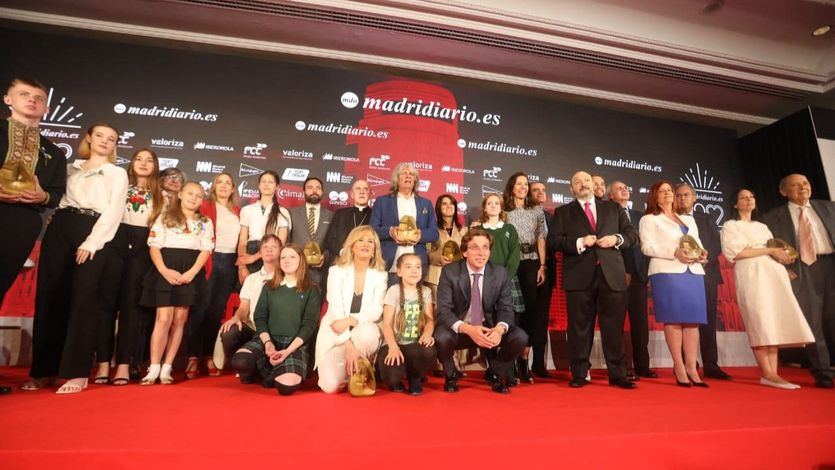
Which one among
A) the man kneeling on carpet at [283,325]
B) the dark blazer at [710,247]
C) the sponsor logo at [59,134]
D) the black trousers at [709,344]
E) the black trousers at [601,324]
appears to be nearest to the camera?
the man kneeling on carpet at [283,325]

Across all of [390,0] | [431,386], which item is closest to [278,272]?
[431,386]

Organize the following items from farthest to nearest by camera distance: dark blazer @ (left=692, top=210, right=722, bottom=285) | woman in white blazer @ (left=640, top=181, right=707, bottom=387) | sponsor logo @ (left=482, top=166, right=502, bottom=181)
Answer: sponsor logo @ (left=482, top=166, right=502, bottom=181)
dark blazer @ (left=692, top=210, right=722, bottom=285)
woman in white blazer @ (left=640, top=181, right=707, bottom=387)

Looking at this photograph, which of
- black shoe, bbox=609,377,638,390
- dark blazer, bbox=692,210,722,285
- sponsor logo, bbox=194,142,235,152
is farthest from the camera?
sponsor logo, bbox=194,142,235,152

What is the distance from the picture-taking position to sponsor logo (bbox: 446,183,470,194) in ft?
17.4

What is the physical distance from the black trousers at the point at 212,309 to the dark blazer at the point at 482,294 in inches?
81.6

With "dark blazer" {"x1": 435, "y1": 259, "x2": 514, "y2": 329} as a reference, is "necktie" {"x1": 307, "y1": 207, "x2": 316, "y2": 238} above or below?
above

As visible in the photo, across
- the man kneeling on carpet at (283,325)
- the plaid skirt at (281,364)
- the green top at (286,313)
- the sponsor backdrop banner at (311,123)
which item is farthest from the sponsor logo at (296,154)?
the plaid skirt at (281,364)

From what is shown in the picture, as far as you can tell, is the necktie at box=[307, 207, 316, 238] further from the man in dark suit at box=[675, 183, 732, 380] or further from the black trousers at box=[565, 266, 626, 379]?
the man in dark suit at box=[675, 183, 732, 380]

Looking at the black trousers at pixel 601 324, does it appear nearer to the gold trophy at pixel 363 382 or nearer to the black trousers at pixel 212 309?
the gold trophy at pixel 363 382

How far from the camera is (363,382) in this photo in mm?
2637

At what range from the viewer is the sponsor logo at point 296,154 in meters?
5.02

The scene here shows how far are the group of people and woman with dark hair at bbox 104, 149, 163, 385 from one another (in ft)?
0.04

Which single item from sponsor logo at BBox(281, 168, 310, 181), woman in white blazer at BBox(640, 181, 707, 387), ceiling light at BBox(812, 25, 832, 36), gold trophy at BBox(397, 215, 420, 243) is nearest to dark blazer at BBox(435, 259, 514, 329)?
gold trophy at BBox(397, 215, 420, 243)

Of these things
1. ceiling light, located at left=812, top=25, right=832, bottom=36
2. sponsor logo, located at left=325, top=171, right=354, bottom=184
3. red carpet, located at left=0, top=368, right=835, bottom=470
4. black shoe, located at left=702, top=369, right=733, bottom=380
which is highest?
ceiling light, located at left=812, top=25, right=832, bottom=36
